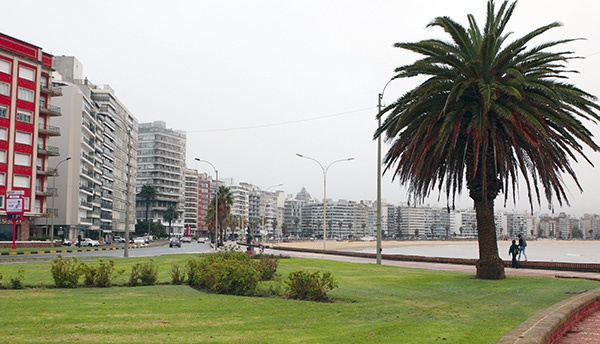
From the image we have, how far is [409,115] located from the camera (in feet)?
65.4

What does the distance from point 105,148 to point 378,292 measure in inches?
4437

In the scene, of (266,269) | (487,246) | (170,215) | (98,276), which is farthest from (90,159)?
(487,246)

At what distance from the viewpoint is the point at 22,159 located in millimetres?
67000

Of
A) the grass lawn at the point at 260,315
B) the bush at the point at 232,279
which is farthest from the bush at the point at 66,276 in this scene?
the bush at the point at 232,279

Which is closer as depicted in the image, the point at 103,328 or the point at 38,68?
the point at 103,328

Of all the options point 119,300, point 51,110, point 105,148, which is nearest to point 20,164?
point 51,110

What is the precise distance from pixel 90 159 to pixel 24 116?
37309 millimetres

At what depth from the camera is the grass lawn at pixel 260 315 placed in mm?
8344

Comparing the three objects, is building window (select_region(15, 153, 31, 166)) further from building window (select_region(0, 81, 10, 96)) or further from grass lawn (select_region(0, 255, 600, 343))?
grass lawn (select_region(0, 255, 600, 343))

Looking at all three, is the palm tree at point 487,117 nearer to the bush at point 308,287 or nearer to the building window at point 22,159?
the bush at point 308,287

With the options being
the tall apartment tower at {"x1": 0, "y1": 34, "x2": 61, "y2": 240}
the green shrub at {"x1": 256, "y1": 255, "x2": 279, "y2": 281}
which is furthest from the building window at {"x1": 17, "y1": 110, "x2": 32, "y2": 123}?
the green shrub at {"x1": 256, "y1": 255, "x2": 279, "y2": 281}

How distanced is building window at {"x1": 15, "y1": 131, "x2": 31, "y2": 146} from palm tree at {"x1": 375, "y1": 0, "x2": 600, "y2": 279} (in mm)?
58044

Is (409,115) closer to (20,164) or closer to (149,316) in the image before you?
(149,316)

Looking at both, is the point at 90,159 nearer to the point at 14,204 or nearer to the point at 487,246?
the point at 14,204
